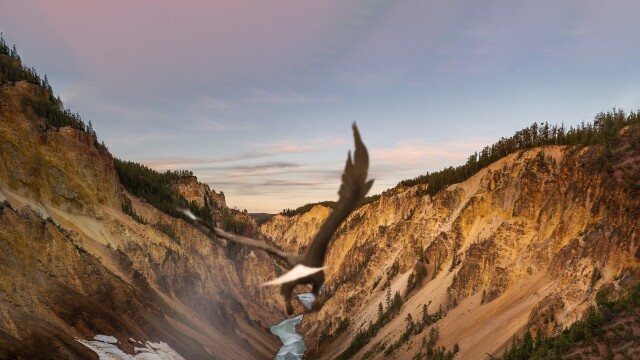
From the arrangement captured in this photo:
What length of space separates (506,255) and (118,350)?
99.6ft

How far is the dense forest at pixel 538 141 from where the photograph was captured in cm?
3529

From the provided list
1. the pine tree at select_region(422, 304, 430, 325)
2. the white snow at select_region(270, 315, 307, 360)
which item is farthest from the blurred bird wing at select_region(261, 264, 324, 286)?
the white snow at select_region(270, 315, 307, 360)

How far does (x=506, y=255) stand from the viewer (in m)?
38.9

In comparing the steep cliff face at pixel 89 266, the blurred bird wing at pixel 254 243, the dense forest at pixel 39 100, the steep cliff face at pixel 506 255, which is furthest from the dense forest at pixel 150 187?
the blurred bird wing at pixel 254 243

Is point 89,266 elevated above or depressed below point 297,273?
below

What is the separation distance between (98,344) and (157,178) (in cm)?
6742

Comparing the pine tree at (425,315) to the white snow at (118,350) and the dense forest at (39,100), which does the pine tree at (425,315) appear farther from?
the dense forest at (39,100)

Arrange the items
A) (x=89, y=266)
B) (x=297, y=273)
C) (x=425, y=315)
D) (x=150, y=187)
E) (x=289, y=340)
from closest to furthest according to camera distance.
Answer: (x=297, y=273), (x=89, y=266), (x=425, y=315), (x=289, y=340), (x=150, y=187)

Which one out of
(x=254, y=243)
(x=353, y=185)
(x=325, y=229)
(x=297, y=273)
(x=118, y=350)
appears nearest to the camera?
(x=353, y=185)

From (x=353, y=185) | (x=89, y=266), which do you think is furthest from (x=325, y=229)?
(x=89, y=266)

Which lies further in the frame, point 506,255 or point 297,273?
point 506,255

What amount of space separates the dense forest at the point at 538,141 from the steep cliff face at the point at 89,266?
33615 millimetres

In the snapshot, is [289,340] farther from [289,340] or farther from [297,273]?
[297,273]

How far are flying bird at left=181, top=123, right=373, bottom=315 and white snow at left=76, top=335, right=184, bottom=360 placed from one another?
71.1 ft
